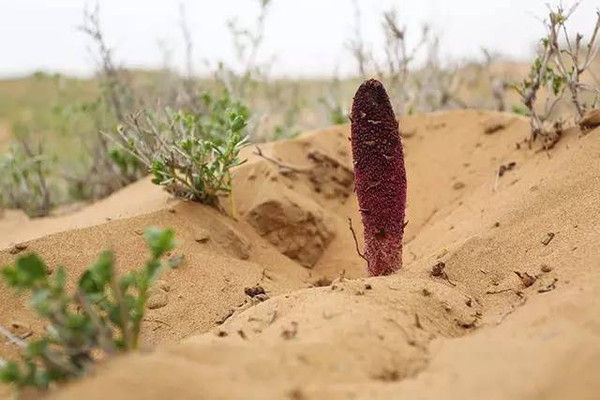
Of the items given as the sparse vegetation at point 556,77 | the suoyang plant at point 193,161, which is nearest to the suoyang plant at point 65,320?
the suoyang plant at point 193,161

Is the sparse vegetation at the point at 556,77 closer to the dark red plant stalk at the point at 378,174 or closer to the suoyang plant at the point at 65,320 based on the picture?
the dark red plant stalk at the point at 378,174

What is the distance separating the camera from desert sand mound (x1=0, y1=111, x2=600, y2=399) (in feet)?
4.38

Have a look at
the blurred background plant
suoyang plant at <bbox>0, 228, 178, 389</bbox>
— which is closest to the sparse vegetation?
the blurred background plant

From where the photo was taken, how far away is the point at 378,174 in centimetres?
242

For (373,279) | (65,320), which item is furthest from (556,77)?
(65,320)

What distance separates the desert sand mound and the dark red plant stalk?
13 cm

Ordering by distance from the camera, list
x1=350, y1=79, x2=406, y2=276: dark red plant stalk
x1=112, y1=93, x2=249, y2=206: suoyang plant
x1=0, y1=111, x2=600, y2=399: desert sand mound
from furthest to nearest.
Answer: x1=112, y1=93, x2=249, y2=206: suoyang plant < x1=350, y1=79, x2=406, y2=276: dark red plant stalk < x1=0, y1=111, x2=600, y2=399: desert sand mound

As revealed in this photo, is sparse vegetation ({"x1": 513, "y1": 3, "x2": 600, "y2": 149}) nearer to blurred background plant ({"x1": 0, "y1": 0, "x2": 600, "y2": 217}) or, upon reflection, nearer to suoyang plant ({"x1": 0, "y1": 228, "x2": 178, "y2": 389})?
blurred background plant ({"x1": 0, "y1": 0, "x2": 600, "y2": 217})

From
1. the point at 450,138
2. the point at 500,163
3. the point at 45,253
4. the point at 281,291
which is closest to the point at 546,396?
the point at 281,291

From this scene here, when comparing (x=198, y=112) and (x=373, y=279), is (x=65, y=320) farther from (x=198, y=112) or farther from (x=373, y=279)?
(x=198, y=112)

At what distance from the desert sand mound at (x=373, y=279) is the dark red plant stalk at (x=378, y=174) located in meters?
0.13

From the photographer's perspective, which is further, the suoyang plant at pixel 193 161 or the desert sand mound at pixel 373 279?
the suoyang plant at pixel 193 161

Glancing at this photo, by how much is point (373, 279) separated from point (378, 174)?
0.49 meters

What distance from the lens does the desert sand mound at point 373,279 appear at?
1336 mm
